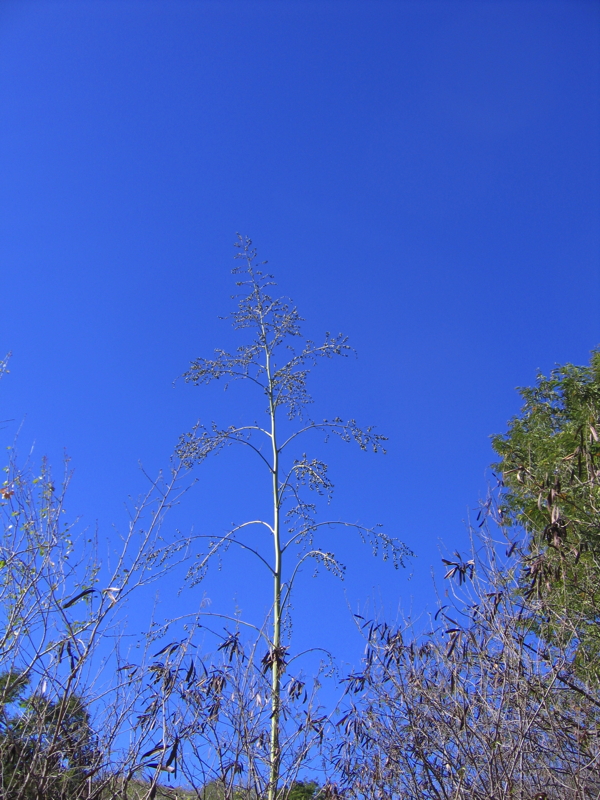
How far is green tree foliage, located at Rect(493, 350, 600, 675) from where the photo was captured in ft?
15.0

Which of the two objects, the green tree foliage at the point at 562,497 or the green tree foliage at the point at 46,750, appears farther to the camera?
the green tree foliage at the point at 562,497

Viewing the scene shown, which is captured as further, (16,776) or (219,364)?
(219,364)

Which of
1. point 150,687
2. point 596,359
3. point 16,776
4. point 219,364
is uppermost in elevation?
point 596,359

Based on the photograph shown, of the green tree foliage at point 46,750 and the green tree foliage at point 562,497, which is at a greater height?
the green tree foliage at point 562,497

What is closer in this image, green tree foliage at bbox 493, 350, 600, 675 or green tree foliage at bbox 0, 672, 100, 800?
green tree foliage at bbox 0, 672, 100, 800

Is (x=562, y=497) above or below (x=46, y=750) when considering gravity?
above

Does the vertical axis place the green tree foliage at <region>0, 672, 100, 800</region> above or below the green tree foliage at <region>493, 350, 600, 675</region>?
below

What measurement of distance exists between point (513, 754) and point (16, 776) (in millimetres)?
3155

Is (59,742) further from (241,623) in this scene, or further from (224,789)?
(241,623)

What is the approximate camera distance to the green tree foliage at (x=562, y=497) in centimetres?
456

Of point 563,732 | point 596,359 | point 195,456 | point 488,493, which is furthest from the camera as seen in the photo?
point 596,359

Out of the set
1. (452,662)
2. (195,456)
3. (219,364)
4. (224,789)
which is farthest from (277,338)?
(224,789)

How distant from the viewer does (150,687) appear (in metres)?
4.37

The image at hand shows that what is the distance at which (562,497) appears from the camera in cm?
426
